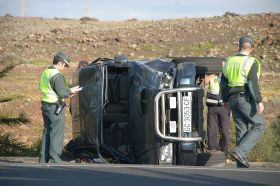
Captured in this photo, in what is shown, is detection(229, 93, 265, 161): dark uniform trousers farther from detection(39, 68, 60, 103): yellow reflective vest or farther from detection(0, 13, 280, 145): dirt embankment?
detection(0, 13, 280, 145): dirt embankment

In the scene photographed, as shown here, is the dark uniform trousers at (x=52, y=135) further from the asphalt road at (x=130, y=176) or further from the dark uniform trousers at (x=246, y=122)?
the dark uniform trousers at (x=246, y=122)

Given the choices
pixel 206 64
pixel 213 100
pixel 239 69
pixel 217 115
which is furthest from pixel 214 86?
pixel 239 69

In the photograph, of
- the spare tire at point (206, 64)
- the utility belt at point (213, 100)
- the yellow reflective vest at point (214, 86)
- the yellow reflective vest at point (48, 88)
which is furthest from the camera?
the utility belt at point (213, 100)

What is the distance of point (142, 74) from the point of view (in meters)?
12.0

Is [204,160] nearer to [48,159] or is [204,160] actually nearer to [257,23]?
[48,159]

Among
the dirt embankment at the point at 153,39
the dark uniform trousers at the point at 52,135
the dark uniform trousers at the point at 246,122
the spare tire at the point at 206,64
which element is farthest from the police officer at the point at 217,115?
the dirt embankment at the point at 153,39

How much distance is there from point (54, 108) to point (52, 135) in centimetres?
39

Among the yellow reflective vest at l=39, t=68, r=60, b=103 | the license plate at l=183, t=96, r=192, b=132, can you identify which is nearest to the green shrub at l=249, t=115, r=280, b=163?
the license plate at l=183, t=96, r=192, b=132

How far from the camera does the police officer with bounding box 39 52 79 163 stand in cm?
1232

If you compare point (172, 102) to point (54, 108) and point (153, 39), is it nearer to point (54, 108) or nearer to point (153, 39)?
point (54, 108)

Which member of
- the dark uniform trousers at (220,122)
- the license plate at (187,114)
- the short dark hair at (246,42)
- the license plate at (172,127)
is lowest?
the dark uniform trousers at (220,122)

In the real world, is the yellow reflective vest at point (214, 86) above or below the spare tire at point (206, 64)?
below

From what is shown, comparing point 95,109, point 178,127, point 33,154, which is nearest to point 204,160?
point 178,127

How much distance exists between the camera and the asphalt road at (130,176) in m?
8.60
